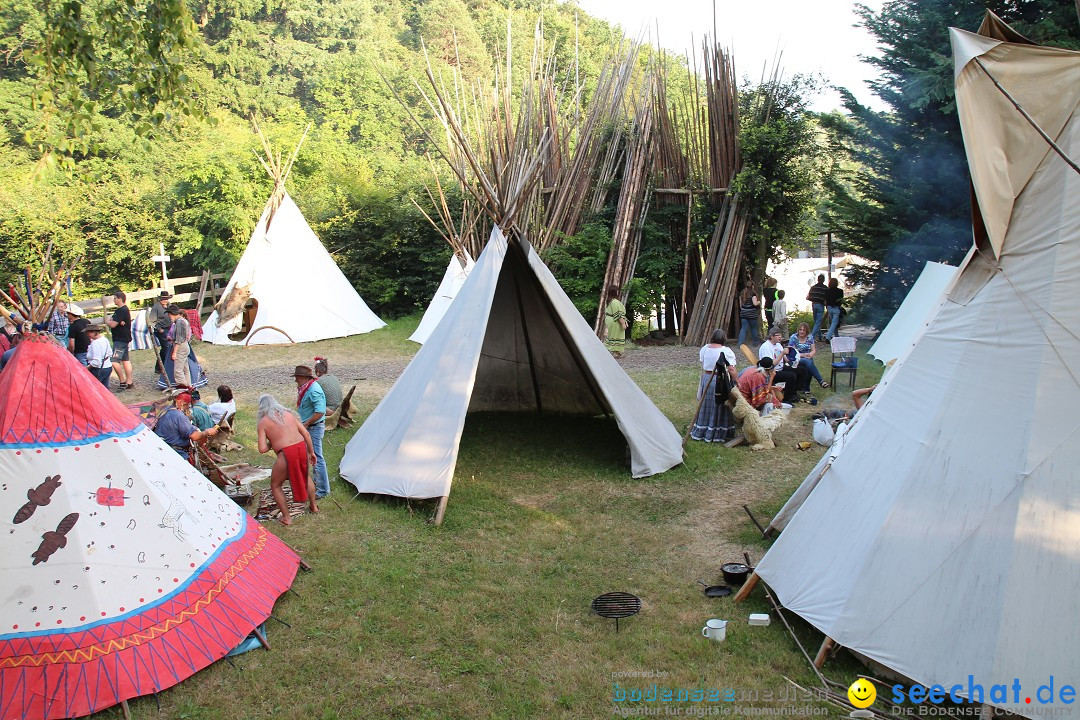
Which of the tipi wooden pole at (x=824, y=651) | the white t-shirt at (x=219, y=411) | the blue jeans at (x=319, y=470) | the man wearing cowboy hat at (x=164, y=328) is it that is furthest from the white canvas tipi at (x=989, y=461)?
the man wearing cowboy hat at (x=164, y=328)

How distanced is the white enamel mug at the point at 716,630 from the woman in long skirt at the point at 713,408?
4380mm

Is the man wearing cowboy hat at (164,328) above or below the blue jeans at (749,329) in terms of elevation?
above

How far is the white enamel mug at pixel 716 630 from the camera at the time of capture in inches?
193

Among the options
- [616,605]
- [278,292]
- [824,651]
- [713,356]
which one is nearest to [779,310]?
[713,356]

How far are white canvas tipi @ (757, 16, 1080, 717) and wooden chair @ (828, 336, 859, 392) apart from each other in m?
6.63

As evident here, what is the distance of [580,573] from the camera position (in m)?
5.96

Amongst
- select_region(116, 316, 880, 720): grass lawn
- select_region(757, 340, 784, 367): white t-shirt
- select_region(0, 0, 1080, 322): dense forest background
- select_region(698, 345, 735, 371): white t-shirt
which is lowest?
select_region(116, 316, 880, 720): grass lawn

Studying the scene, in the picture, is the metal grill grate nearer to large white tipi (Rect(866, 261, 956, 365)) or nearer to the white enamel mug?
the white enamel mug

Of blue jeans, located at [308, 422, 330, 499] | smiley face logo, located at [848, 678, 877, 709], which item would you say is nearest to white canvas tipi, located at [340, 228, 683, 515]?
blue jeans, located at [308, 422, 330, 499]

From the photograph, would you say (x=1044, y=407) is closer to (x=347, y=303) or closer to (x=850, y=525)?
(x=850, y=525)

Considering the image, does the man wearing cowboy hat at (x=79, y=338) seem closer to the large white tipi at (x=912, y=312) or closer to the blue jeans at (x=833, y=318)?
the large white tipi at (x=912, y=312)

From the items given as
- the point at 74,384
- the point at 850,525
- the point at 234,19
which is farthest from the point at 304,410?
the point at 234,19

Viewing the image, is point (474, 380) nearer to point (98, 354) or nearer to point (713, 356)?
point (713, 356)

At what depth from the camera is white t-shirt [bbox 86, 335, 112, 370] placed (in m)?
11.6
